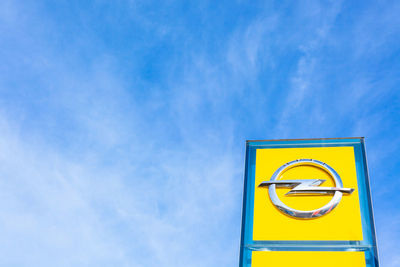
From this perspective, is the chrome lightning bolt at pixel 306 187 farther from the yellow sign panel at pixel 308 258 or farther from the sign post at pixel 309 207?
the yellow sign panel at pixel 308 258

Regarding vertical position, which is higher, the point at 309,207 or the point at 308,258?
the point at 309,207

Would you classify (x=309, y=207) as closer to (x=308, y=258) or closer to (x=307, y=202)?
(x=307, y=202)

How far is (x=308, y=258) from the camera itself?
27.6 ft

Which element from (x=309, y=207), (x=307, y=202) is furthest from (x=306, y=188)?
(x=309, y=207)

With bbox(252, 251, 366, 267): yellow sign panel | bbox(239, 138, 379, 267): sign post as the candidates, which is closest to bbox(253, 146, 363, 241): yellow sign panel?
bbox(239, 138, 379, 267): sign post

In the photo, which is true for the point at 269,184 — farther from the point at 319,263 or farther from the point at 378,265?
the point at 378,265

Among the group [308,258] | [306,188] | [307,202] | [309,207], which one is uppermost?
[306,188]

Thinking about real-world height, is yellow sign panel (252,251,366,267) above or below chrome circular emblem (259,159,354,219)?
below

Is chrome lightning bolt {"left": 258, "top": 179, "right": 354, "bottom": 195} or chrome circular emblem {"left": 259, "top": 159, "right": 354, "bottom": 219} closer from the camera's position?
chrome circular emblem {"left": 259, "top": 159, "right": 354, "bottom": 219}

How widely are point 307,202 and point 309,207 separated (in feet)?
0.44

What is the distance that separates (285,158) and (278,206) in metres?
1.43

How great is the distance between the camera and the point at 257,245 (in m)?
8.77

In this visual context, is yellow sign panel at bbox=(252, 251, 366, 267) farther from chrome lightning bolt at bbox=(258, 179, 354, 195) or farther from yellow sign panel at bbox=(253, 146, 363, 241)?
chrome lightning bolt at bbox=(258, 179, 354, 195)

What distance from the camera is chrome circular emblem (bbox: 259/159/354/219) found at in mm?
8789
